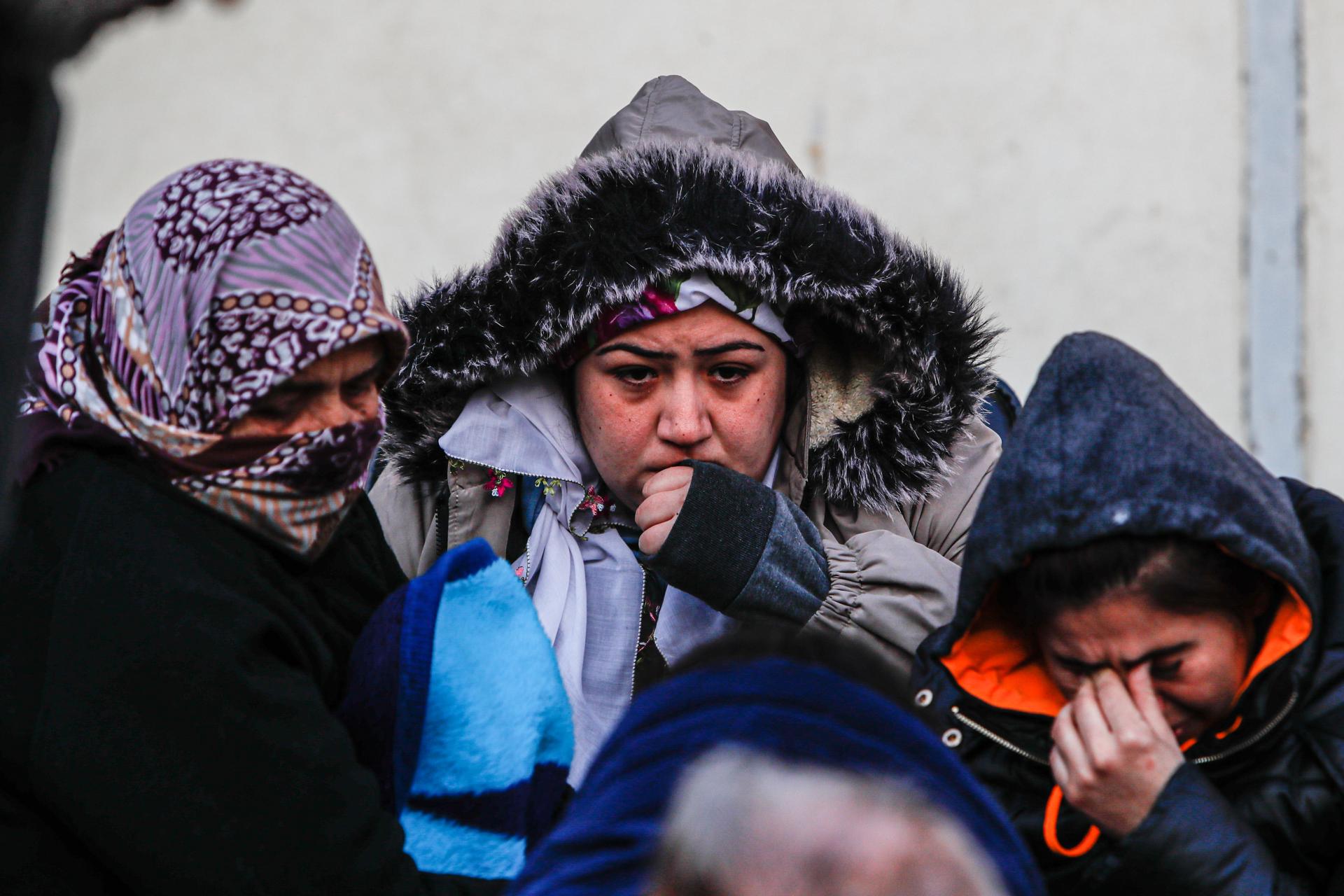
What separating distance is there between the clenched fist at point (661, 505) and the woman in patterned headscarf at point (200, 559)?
1.57 ft

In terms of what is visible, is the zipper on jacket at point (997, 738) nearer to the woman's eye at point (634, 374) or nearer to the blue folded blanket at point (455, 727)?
the blue folded blanket at point (455, 727)

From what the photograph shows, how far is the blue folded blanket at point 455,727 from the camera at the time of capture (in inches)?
63.3

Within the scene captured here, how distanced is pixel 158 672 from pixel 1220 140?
12.2 feet

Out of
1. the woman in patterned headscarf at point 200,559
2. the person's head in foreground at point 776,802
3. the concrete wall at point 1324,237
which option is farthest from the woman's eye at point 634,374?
the concrete wall at point 1324,237

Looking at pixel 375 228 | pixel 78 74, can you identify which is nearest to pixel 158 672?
pixel 78 74

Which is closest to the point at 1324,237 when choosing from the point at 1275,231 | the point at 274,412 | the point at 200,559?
the point at 1275,231

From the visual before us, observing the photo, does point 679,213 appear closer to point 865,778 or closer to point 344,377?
point 344,377

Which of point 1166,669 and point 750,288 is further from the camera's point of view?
point 750,288

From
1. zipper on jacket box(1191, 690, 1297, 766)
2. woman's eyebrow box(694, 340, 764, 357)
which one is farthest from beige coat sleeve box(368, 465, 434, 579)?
zipper on jacket box(1191, 690, 1297, 766)

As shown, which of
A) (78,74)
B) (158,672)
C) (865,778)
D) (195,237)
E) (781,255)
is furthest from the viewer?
(781,255)

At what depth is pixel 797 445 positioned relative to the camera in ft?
8.23

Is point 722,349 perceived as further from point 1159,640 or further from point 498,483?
point 1159,640

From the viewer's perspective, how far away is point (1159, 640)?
1.64 m

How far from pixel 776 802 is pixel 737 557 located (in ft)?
4.12
